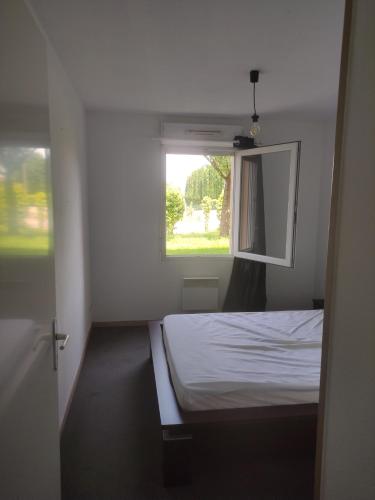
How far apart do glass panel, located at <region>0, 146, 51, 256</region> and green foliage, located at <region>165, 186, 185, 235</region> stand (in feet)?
9.46

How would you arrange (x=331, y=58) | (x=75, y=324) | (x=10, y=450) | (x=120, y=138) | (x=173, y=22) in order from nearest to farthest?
(x=10, y=450), (x=173, y=22), (x=331, y=58), (x=75, y=324), (x=120, y=138)

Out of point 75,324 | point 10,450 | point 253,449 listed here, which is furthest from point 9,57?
point 75,324

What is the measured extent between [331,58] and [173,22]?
1.17 meters

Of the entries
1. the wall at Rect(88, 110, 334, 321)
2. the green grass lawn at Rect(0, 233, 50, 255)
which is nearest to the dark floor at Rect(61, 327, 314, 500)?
the green grass lawn at Rect(0, 233, 50, 255)

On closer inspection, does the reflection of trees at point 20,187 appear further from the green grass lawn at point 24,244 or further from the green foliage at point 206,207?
the green foliage at point 206,207

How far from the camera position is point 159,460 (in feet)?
6.34

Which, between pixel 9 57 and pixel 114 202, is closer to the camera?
pixel 9 57

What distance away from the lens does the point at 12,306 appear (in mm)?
819

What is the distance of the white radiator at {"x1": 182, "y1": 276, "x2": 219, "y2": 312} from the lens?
13.2ft

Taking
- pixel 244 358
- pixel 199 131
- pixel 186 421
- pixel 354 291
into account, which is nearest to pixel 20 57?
pixel 354 291

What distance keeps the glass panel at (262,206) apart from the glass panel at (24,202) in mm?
2910

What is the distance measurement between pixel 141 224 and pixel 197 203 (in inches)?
30.3

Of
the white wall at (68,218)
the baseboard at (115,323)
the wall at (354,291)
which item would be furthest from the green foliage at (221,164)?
the wall at (354,291)

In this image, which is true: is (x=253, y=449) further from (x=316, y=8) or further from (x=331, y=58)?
(x=331, y=58)
